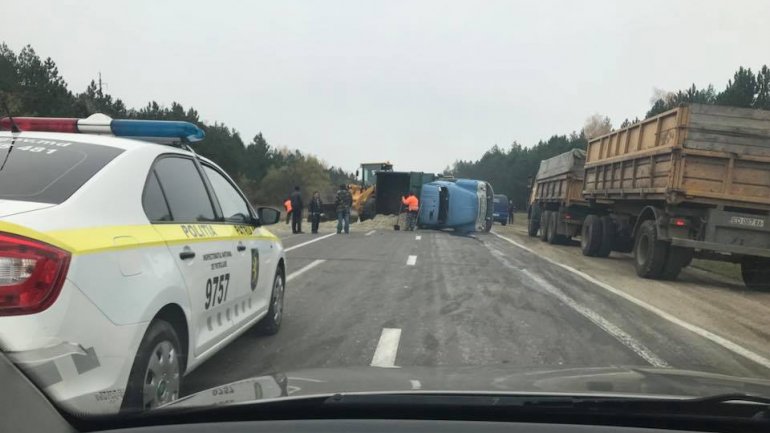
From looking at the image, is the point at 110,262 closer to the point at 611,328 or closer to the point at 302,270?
the point at 611,328

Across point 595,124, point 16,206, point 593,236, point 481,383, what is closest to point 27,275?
point 16,206

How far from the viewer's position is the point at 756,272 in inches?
465

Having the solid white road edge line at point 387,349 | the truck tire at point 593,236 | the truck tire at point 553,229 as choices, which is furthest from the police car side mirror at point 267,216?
the truck tire at point 553,229

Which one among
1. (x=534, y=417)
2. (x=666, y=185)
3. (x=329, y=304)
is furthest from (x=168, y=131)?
(x=666, y=185)

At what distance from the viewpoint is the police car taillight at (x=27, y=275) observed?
2.46 meters

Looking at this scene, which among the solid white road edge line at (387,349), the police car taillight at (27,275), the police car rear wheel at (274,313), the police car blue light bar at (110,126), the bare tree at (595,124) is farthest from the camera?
the bare tree at (595,124)

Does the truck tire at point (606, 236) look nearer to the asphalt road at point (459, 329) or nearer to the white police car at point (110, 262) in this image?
the asphalt road at point (459, 329)

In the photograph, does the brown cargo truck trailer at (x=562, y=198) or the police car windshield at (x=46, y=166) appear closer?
the police car windshield at (x=46, y=166)

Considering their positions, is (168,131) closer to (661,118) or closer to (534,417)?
(534,417)

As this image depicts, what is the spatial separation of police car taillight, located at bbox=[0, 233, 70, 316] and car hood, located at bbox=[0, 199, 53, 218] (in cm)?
18

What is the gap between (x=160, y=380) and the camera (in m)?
3.31

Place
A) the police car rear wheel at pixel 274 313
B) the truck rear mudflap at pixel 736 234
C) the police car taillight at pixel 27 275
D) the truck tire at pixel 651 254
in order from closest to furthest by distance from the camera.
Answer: the police car taillight at pixel 27 275 < the police car rear wheel at pixel 274 313 < the truck rear mudflap at pixel 736 234 < the truck tire at pixel 651 254

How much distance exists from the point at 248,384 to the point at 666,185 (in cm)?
1032

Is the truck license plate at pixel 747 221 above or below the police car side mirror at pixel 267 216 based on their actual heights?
above
